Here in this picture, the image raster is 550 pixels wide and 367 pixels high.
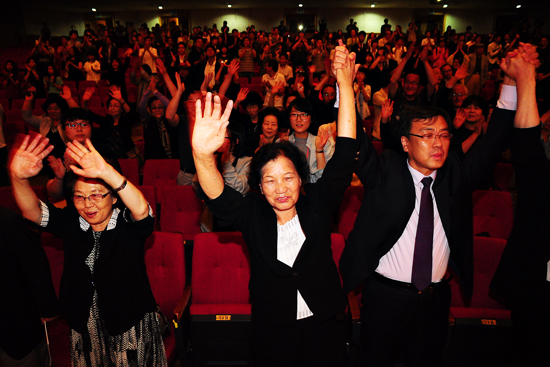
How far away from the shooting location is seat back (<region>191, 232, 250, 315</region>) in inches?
82.7

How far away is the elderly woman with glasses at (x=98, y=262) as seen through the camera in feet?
5.08

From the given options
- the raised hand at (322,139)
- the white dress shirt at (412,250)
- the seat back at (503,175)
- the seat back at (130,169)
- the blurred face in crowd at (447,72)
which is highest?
the blurred face in crowd at (447,72)

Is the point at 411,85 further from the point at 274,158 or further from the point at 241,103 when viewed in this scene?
the point at 274,158

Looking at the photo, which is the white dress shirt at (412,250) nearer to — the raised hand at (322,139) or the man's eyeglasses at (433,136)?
the man's eyeglasses at (433,136)

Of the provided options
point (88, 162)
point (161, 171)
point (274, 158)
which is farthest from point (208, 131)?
point (161, 171)

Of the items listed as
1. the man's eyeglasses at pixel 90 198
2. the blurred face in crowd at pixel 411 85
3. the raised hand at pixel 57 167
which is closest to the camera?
the man's eyeglasses at pixel 90 198

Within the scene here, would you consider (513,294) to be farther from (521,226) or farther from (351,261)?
(351,261)

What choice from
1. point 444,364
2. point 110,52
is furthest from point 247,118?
point 110,52

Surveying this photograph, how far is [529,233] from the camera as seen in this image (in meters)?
1.59

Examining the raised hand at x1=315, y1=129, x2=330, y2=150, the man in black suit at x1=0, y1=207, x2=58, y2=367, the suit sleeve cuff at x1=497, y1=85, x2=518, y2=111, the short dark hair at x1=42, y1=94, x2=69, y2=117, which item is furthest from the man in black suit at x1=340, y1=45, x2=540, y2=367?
the short dark hair at x1=42, y1=94, x2=69, y2=117

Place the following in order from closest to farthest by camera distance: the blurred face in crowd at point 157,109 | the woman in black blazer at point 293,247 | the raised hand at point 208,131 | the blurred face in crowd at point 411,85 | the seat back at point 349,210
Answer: the raised hand at point 208,131
the woman in black blazer at point 293,247
the seat back at point 349,210
the blurred face in crowd at point 157,109
the blurred face in crowd at point 411,85

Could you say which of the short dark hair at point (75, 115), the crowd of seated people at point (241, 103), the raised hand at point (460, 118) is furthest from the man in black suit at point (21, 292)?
the raised hand at point (460, 118)

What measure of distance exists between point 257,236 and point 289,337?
0.45 m

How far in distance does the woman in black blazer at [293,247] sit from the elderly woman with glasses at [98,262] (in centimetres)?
53
